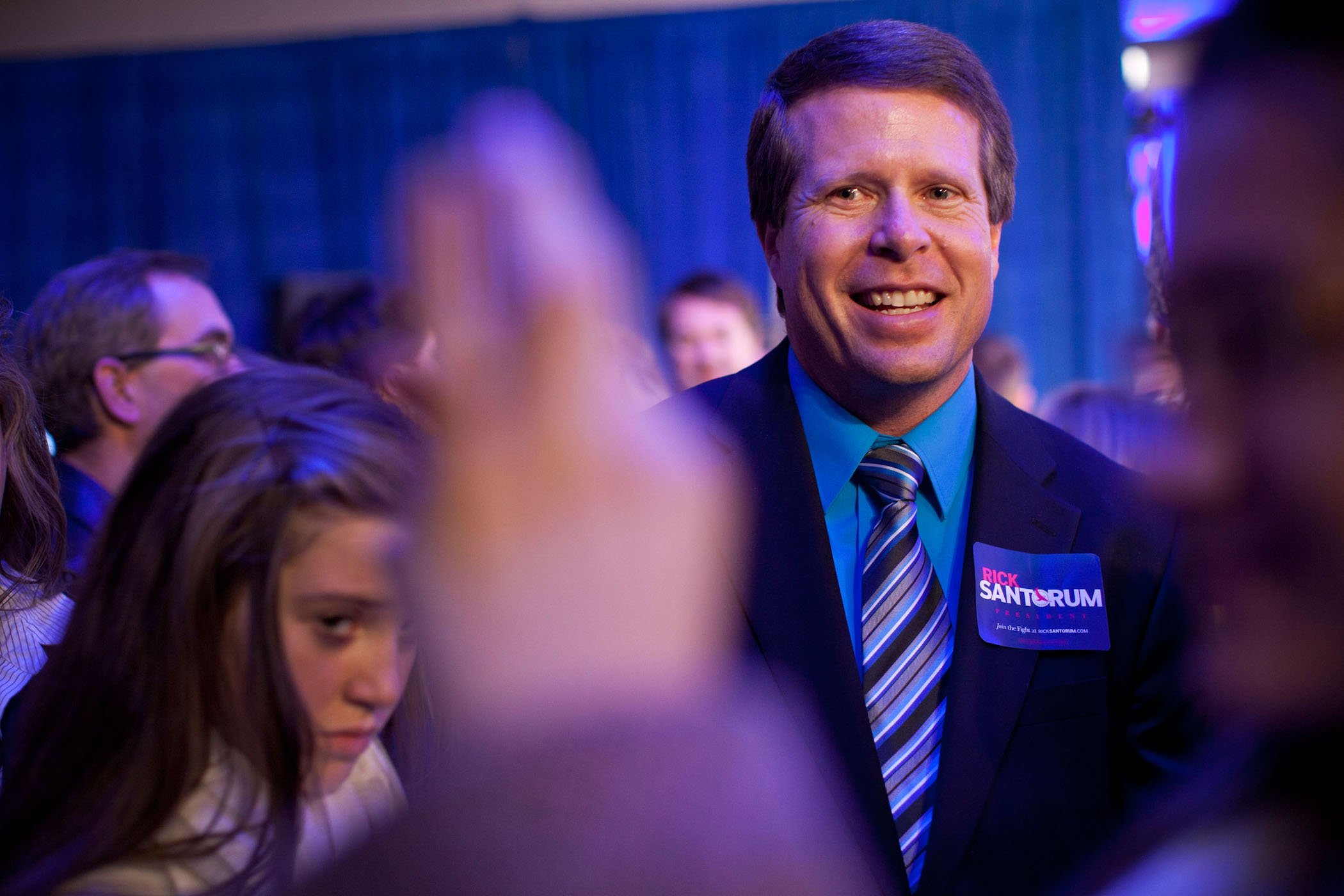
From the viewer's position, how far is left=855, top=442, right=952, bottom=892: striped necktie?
4.28 feet

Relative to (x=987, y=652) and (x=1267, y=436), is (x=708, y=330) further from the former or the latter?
(x=1267, y=436)

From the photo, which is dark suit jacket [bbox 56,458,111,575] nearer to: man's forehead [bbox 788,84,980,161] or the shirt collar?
the shirt collar

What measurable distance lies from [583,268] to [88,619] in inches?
37.0

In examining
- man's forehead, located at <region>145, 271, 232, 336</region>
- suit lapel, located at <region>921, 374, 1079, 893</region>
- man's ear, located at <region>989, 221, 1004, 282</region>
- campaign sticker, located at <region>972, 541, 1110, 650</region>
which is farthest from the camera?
man's forehead, located at <region>145, 271, 232, 336</region>

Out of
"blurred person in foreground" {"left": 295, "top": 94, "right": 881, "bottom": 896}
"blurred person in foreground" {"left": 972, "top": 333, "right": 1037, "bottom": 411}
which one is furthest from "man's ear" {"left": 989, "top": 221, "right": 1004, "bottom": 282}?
"blurred person in foreground" {"left": 972, "top": 333, "right": 1037, "bottom": 411}

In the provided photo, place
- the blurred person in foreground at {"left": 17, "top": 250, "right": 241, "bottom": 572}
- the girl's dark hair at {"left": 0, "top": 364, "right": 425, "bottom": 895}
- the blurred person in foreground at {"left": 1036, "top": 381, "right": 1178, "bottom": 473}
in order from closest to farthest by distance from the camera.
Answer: the girl's dark hair at {"left": 0, "top": 364, "right": 425, "bottom": 895} < the blurred person in foreground at {"left": 17, "top": 250, "right": 241, "bottom": 572} < the blurred person in foreground at {"left": 1036, "top": 381, "right": 1178, "bottom": 473}

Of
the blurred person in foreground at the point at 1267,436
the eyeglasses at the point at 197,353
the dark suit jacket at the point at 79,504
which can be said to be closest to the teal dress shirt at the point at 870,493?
the blurred person in foreground at the point at 1267,436

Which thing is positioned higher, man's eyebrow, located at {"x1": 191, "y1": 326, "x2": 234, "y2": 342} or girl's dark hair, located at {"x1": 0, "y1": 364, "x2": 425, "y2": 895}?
man's eyebrow, located at {"x1": 191, "y1": 326, "x2": 234, "y2": 342}

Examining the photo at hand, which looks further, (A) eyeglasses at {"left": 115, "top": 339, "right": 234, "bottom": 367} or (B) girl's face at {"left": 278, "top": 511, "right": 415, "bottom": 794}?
(A) eyeglasses at {"left": 115, "top": 339, "right": 234, "bottom": 367}

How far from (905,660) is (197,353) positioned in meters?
1.97

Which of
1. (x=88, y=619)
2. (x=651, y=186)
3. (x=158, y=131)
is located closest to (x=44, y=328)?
(x=88, y=619)

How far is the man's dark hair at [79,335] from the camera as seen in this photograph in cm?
248

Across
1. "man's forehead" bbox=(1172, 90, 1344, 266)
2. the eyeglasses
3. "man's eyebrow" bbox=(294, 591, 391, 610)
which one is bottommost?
"man's eyebrow" bbox=(294, 591, 391, 610)

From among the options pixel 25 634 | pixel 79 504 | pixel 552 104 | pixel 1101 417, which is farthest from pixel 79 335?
pixel 552 104
